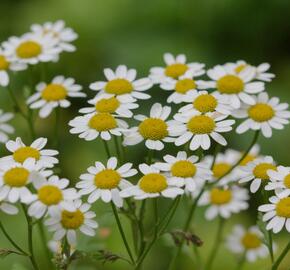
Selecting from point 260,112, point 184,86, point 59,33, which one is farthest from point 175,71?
point 59,33

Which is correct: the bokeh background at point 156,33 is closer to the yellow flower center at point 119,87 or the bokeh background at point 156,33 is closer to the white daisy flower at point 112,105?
the yellow flower center at point 119,87

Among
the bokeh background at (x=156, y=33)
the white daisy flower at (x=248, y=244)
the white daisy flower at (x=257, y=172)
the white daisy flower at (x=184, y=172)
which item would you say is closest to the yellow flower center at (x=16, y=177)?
the white daisy flower at (x=184, y=172)

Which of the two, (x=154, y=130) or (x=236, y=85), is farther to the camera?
(x=236, y=85)

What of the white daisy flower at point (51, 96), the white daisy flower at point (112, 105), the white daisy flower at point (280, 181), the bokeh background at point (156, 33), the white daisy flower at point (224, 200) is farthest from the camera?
the bokeh background at point (156, 33)

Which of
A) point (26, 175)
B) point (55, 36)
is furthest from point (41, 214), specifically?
point (55, 36)

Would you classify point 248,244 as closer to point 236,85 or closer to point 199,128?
point 236,85
